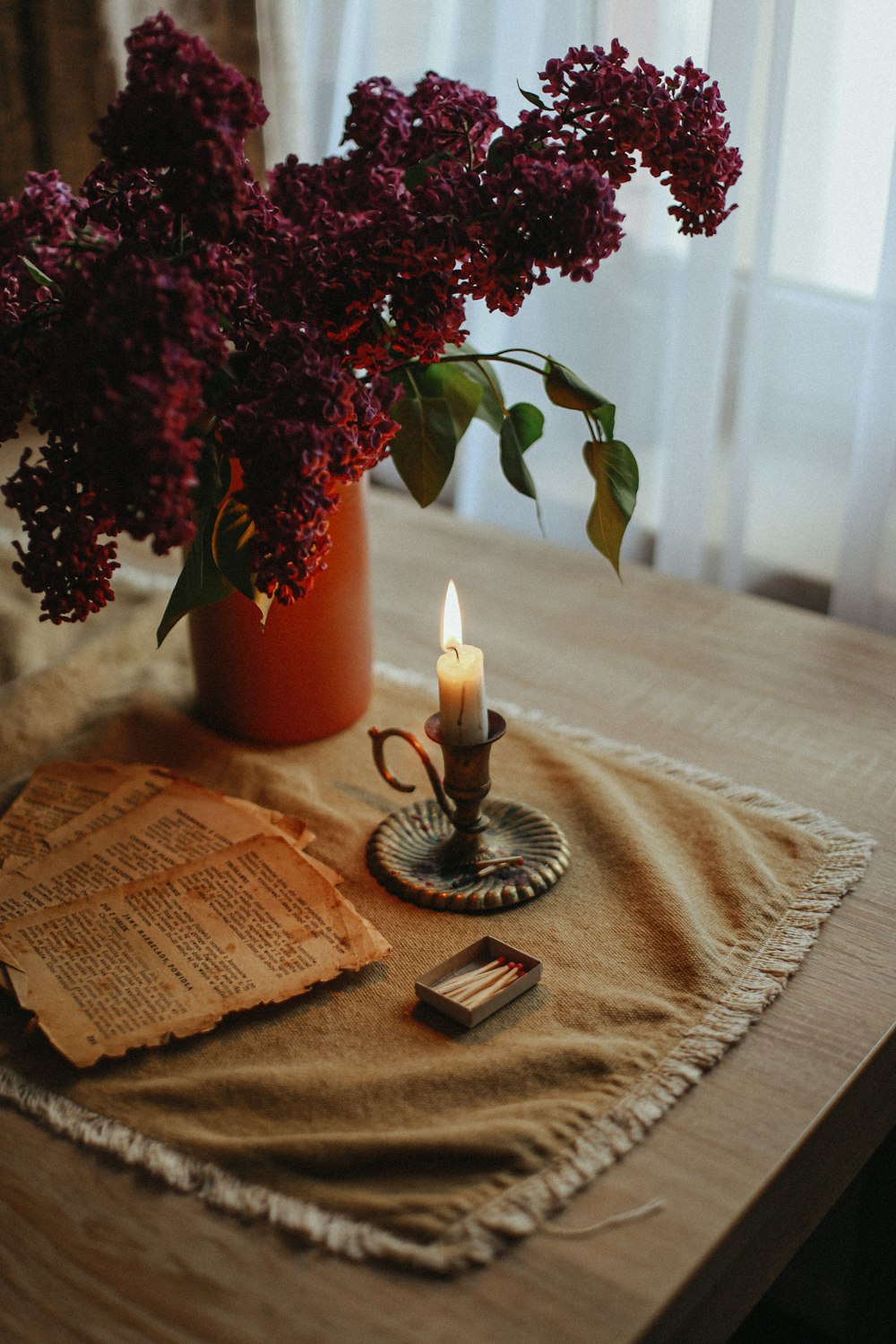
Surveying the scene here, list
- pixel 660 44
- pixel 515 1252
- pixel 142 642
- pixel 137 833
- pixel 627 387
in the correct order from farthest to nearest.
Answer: pixel 627 387, pixel 660 44, pixel 142 642, pixel 137 833, pixel 515 1252

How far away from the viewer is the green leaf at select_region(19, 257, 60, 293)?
0.68 m

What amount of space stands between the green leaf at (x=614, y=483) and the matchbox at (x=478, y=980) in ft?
0.82

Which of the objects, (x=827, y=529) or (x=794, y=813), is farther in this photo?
(x=827, y=529)

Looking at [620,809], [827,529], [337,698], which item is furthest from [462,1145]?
[827,529]

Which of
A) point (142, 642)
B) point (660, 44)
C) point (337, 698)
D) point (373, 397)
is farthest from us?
point (660, 44)

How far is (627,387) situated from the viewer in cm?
138

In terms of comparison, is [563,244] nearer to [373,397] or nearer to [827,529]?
[373,397]

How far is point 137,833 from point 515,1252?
404 mm

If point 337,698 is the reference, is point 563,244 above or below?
above

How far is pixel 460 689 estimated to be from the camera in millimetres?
767

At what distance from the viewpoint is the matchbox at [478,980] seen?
72 cm

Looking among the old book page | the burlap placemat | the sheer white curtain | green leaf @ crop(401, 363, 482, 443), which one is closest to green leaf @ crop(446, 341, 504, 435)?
green leaf @ crop(401, 363, 482, 443)

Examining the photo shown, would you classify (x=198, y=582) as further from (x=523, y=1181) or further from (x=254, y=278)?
(x=523, y=1181)

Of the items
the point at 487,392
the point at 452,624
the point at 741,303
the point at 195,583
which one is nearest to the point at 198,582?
the point at 195,583
